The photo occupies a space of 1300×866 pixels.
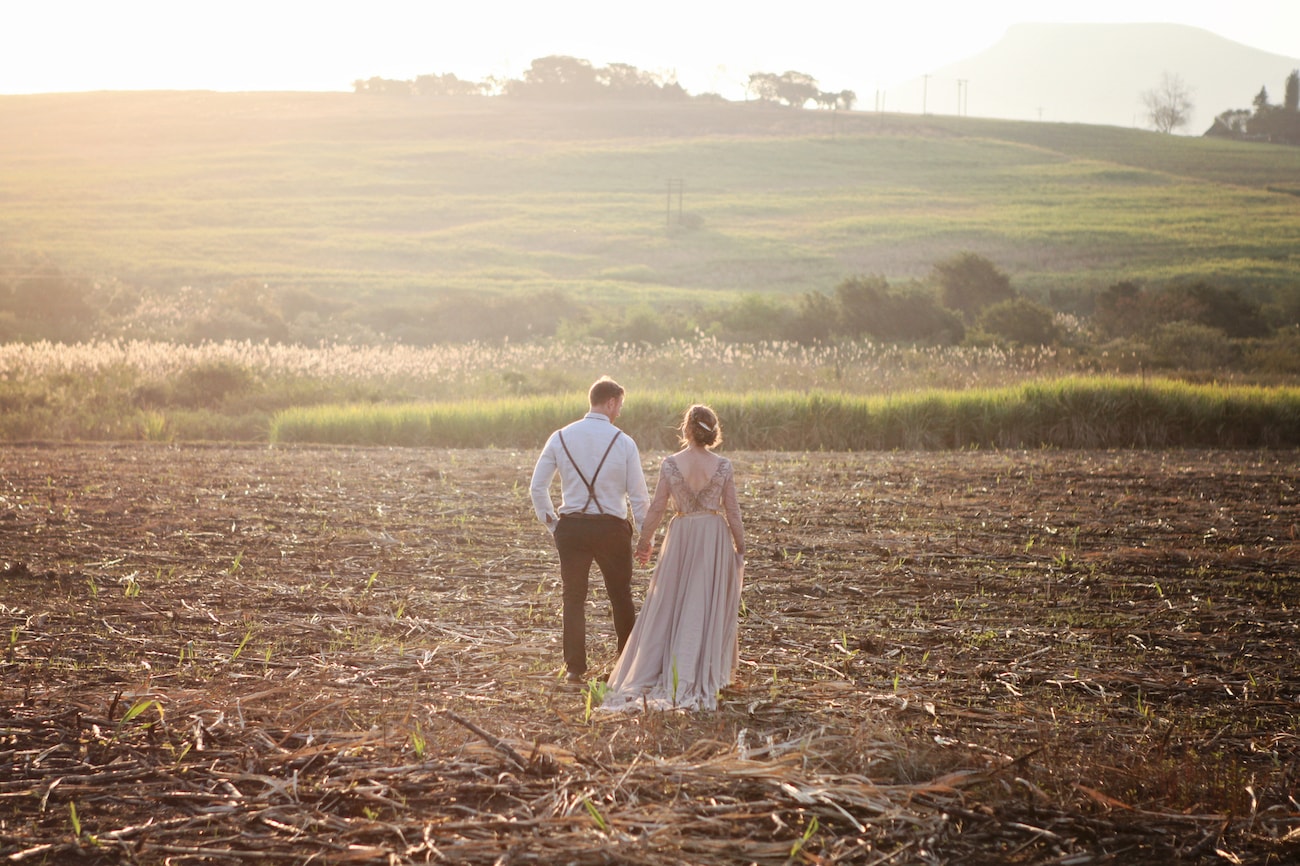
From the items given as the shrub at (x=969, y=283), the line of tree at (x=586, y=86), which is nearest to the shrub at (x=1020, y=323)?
the shrub at (x=969, y=283)

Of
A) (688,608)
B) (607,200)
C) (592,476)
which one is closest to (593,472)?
(592,476)

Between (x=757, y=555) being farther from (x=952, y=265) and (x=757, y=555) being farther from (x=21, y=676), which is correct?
(x=952, y=265)

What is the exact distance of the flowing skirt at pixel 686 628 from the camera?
7.04m

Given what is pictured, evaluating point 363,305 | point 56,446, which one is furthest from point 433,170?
point 56,446

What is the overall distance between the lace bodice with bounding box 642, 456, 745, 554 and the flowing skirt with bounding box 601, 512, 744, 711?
0.06 meters

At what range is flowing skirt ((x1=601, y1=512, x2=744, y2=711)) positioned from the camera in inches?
277

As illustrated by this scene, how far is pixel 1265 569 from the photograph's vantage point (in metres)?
10.7

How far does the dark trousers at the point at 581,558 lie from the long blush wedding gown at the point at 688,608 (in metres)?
0.22

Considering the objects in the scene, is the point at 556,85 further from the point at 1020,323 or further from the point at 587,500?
the point at 587,500

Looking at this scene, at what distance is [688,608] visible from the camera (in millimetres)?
7289

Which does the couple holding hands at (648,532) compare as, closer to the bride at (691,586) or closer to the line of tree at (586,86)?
the bride at (691,586)

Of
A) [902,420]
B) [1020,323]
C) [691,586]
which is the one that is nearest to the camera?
[691,586]

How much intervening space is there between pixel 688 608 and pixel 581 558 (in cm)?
78

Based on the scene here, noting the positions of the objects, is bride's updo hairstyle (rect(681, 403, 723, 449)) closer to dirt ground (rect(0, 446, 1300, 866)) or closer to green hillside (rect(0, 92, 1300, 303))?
dirt ground (rect(0, 446, 1300, 866))
